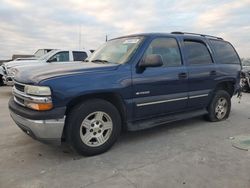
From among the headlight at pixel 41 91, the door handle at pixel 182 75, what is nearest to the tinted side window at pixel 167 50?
the door handle at pixel 182 75

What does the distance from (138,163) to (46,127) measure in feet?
4.35

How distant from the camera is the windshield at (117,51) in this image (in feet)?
14.5

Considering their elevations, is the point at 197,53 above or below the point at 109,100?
above

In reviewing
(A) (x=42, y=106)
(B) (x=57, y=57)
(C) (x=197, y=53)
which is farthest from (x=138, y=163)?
(B) (x=57, y=57)

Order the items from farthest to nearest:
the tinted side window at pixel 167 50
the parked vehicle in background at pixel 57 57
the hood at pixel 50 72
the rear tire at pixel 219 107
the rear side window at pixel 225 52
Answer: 1. the parked vehicle in background at pixel 57 57
2. the rear side window at pixel 225 52
3. the rear tire at pixel 219 107
4. the tinted side window at pixel 167 50
5. the hood at pixel 50 72

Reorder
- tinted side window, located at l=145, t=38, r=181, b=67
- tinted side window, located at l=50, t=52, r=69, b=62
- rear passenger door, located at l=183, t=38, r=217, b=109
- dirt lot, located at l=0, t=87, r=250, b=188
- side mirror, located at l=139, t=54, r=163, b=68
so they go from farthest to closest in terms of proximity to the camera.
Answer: tinted side window, located at l=50, t=52, r=69, b=62 < rear passenger door, located at l=183, t=38, r=217, b=109 < tinted side window, located at l=145, t=38, r=181, b=67 < side mirror, located at l=139, t=54, r=163, b=68 < dirt lot, located at l=0, t=87, r=250, b=188

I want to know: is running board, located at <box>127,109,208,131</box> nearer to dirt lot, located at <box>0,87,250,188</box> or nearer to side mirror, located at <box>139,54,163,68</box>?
dirt lot, located at <box>0,87,250,188</box>

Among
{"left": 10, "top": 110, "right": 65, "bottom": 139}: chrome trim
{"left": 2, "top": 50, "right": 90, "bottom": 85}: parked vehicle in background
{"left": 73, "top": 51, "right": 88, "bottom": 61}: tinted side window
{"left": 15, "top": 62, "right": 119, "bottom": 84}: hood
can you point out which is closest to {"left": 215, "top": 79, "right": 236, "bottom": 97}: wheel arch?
{"left": 15, "top": 62, "right": 119, "bottom": 84}: hood

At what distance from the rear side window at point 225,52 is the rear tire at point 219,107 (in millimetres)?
724

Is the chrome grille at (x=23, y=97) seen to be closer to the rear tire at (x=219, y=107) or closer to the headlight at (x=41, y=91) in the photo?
the headlight at (x=41, y=91)

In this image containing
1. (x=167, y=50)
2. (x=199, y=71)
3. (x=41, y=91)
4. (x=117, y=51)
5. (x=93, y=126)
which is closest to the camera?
(x=41, y=91)

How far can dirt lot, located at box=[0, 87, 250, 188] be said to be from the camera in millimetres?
3146

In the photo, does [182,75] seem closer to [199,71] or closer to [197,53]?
[199,71]

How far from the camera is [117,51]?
4742mm
